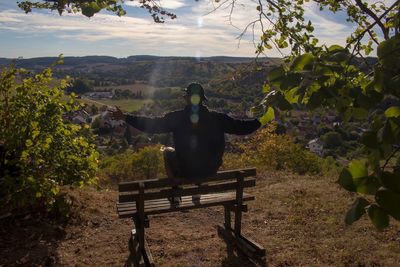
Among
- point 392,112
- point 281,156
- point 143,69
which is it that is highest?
point 143,69

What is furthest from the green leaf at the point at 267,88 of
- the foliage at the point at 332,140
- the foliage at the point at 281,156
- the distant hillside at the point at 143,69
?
the distant hillside at the point at 143,69

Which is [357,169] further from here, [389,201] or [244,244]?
[244,244]

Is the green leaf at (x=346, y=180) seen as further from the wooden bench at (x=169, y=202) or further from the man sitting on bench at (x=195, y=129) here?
the man sitting on bench at (x=195, y=129)

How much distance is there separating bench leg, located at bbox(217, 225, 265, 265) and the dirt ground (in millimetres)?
93

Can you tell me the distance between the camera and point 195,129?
4754mm

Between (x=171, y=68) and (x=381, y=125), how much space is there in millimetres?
96628

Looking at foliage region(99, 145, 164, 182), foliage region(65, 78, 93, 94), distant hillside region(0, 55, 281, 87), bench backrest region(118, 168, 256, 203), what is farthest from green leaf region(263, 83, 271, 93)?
distant hillside region(0, 55, 281, 87)

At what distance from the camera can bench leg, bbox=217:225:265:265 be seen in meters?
4.64

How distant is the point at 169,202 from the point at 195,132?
87 centimetres

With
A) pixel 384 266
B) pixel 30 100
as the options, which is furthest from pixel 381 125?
pixel 30 100

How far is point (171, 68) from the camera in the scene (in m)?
96.2

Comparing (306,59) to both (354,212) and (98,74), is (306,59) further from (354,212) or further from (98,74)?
(98,74)

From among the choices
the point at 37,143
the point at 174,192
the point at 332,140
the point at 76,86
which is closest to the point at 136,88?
the point at 332,140

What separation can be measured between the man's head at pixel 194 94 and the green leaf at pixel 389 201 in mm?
3830
